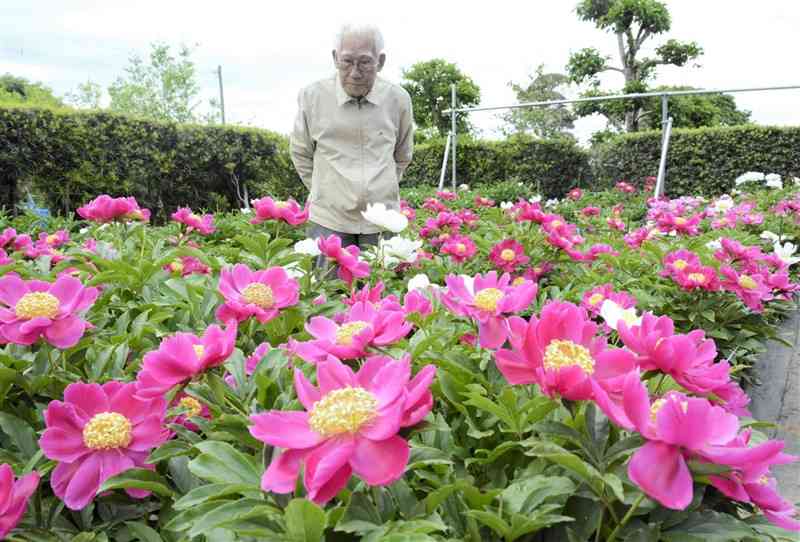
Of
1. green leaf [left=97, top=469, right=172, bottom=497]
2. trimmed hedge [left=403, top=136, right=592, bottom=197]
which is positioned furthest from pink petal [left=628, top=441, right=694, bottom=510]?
trimmed hedge [left=403, top=136, right=592, bottom=197]

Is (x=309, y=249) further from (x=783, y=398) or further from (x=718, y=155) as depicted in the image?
(x=718, y=155)

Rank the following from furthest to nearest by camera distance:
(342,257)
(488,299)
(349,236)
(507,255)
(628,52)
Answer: (628,52)
(349,236)
(507,255)
(342,257)
(488,299)

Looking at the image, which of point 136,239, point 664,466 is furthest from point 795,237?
point 664,466

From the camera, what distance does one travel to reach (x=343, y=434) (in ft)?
1.74

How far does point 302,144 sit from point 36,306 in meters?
2.18

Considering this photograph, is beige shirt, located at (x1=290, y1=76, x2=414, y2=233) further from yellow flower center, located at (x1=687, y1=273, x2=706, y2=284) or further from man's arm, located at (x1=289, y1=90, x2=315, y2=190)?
yellow flower center, located at (x1=687, y1=273, x2=706, y2=284)

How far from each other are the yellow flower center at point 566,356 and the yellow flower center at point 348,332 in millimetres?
232

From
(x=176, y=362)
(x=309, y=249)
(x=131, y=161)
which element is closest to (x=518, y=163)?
(x=131, y=161)

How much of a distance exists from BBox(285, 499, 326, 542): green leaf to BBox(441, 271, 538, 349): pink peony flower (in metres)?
0.36

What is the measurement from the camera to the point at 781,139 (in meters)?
11.7

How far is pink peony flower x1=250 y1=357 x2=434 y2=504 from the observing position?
49cm

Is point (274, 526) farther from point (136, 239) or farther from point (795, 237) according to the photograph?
point (795, 237)

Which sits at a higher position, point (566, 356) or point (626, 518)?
point (566, 356)

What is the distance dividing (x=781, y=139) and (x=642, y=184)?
2537 mm
